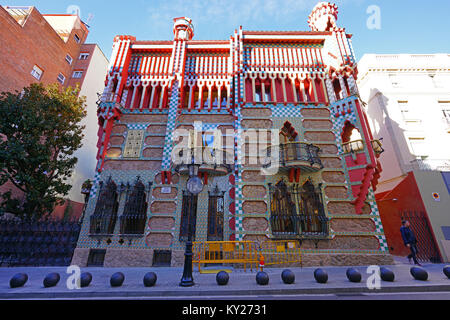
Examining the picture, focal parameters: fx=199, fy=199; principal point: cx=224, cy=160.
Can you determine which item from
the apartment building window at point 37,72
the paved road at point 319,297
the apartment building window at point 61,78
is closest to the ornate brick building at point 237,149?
the paved road at point 319,297

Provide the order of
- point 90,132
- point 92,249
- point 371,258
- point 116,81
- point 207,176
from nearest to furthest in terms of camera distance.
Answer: point 371,258 → point 92,249 → point 207,176 → point 116,81 → point 90,132

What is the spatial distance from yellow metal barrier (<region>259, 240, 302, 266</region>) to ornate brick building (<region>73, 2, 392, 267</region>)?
1.15 ft

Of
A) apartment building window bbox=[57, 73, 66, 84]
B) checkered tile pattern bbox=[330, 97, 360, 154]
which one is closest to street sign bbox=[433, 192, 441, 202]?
checkered tile pattern bbox=[330, 97, 360, 154]

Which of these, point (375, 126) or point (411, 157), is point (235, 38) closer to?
point (375, 126)

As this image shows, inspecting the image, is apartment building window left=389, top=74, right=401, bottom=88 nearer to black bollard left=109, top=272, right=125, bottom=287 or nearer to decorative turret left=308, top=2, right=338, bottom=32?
decorative turret left=308, top=2, right=338, bottom=32

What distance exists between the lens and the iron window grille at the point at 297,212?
11.1m

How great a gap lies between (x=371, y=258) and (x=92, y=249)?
1537 centimetres

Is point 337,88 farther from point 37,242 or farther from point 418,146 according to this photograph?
point 37,242

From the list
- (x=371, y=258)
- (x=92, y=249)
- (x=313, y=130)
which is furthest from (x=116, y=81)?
(x=371, y=258)

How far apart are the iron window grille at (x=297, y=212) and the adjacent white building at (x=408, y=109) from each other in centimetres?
806

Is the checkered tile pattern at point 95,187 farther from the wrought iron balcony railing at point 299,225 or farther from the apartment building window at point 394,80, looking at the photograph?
the apartment building window at point 394,80

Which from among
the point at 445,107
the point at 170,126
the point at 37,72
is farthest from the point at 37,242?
the point at 445,107

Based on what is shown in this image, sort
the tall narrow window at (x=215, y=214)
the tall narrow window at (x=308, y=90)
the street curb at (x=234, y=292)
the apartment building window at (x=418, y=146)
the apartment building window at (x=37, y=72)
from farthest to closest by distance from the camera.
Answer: the apartment building window at (x=37, y=72) < the apartment building window at (x=418, y=146) < the tall narrow window at (x=308, y=90) < the tall narrow window at (x=215, y=214) < the street curb at (x=234, y=292)
